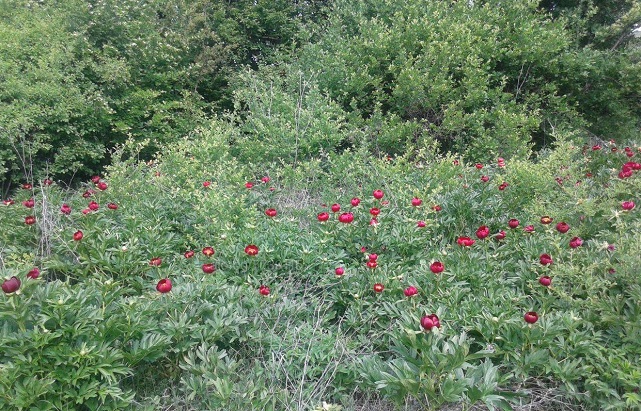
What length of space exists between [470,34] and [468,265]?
12.5 feet

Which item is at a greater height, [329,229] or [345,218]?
[345,218]

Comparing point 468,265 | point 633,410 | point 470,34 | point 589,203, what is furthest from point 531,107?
point 633,410

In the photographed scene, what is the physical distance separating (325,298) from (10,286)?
1.45m

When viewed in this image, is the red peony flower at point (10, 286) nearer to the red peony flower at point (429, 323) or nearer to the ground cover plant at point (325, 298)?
the ground cover plant at point (325, 298)

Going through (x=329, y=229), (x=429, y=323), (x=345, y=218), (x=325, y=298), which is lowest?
(x=325, y=298)

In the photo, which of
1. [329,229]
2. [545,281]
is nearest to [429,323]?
[545,281]

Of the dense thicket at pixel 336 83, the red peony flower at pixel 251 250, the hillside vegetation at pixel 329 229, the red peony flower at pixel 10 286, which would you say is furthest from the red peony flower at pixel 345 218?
the dense thicket at pixel 336 83

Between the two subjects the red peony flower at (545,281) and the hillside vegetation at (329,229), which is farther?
the red peony flower at (545,281)

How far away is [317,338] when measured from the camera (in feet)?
7.59

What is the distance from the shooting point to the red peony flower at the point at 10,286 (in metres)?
1.83

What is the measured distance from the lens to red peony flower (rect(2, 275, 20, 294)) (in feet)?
6.00

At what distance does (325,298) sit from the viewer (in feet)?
8.78

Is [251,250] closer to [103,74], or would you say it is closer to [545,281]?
[545,281]

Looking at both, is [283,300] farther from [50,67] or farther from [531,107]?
[531,107]
